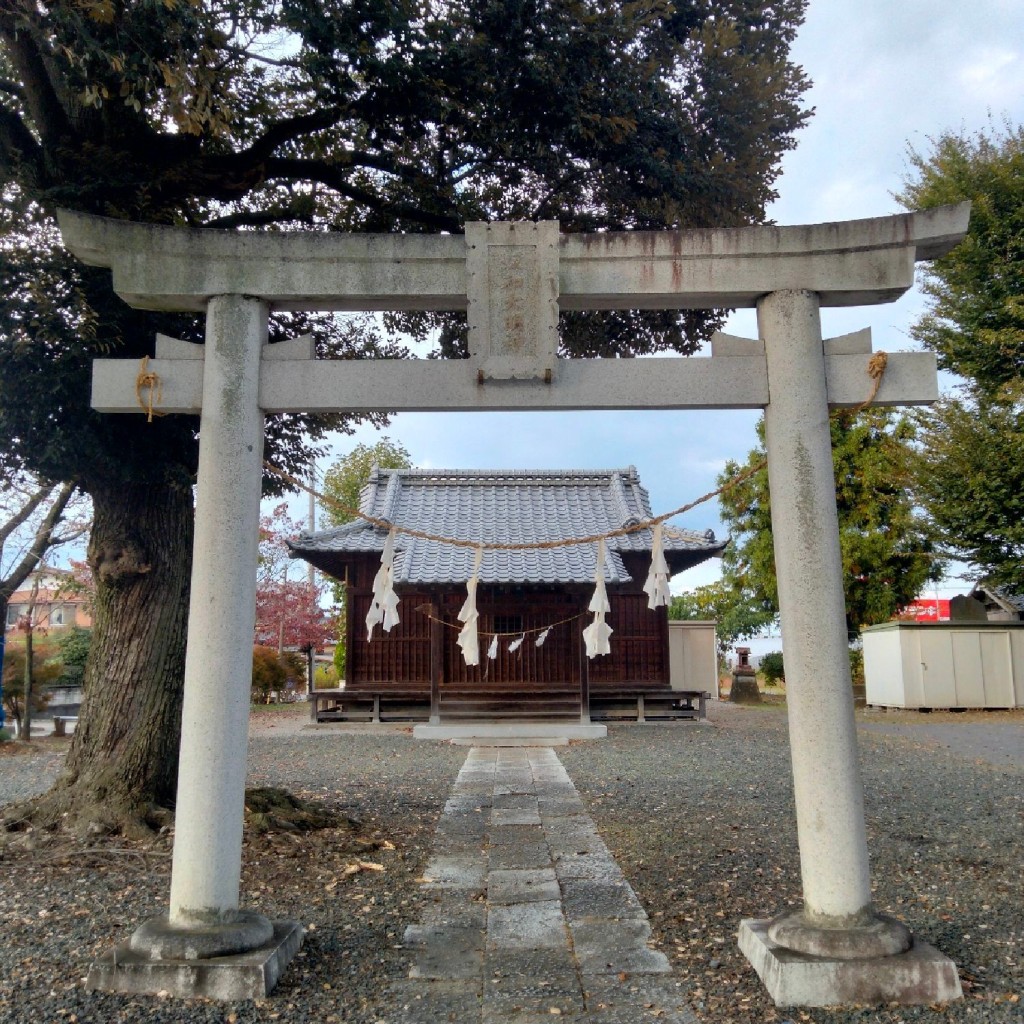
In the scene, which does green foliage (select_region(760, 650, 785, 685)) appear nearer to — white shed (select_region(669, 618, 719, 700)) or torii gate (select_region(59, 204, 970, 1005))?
white shed (select_region(669, 618, 719, 700))

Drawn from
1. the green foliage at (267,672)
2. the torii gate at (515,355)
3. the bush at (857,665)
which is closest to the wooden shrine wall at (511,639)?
the green foliage at (267,672)

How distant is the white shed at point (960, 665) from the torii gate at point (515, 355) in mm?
15981

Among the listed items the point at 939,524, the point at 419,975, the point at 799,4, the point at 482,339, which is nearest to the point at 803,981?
the point at 419,975

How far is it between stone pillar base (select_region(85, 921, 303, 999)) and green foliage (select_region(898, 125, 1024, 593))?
17.0 meters

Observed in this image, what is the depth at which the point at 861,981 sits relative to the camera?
341 centimetres

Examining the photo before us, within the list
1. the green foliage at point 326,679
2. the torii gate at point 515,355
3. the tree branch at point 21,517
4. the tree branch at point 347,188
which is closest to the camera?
the torii gate at point 515,355

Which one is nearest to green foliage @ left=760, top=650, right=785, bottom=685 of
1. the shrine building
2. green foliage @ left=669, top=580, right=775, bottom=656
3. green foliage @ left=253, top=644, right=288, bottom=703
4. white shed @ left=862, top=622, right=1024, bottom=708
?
green foliage @ left=669, top=580, right=775, bottom=656

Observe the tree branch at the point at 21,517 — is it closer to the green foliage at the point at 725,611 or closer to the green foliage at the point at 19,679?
the green foliage at the point at 19,679

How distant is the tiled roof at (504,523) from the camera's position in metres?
15.6

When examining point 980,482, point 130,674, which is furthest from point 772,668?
point 130,674

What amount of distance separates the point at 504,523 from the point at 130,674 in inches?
476

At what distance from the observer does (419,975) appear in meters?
3.74

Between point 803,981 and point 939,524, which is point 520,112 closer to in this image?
point 803,981

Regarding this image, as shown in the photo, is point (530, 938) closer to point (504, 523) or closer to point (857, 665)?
point (504, 523)
